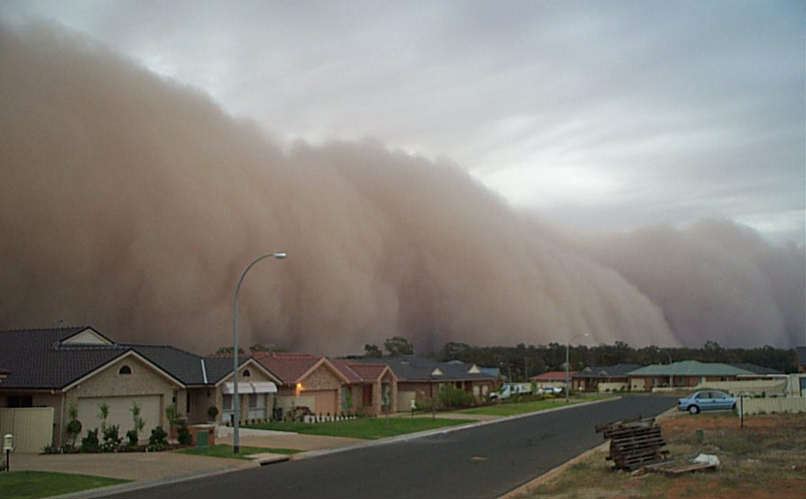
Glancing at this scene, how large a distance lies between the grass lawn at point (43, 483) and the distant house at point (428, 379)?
39.4 metres

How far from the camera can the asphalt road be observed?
1677 centimetres

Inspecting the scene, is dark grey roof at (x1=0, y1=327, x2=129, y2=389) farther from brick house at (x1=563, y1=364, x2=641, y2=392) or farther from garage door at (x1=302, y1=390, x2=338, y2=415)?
brick house at (x1=563, y1=364, x2=641, y2=392)

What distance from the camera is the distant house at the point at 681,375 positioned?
10269cm

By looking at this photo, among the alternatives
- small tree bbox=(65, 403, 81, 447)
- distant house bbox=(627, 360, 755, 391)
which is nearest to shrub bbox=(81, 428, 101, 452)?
small tree bbox=(65, 403, 81, 447)

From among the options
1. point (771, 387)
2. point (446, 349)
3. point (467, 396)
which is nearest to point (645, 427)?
point (467, 396)

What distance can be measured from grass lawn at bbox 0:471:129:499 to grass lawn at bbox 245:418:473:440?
1443cm

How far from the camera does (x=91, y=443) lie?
26719mm

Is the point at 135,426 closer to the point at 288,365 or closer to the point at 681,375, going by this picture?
the point at 288,365

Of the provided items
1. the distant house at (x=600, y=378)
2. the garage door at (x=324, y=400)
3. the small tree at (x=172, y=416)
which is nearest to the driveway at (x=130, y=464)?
the small tree at (x=172, y=416)

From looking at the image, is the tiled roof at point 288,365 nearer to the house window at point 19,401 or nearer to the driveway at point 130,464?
the house window at point 19,401

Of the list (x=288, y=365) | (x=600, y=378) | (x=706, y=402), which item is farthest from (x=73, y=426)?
(x=600, y=378)

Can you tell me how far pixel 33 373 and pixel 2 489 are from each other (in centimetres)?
1242

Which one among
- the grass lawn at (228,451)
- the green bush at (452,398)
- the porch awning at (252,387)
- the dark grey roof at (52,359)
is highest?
the dark grey roof at (52,359)

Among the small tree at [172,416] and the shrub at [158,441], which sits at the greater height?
the small tree at [172,416]
